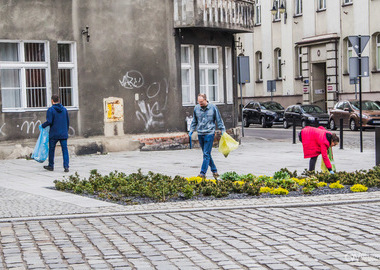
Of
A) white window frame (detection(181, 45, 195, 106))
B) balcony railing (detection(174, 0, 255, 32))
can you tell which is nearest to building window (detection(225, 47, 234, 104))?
balcony railing (detection(174, 0, 255, 32))

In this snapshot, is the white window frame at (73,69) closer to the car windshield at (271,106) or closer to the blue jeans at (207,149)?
the blue jeans at (207,149)

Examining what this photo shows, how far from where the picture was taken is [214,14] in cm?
2412

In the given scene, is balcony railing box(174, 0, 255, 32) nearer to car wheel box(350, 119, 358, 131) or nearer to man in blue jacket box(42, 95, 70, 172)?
man in blue jacket box(42, 95, 70, 172)

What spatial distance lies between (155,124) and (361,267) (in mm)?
16970

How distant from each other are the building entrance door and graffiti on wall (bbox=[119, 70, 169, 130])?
24914mm

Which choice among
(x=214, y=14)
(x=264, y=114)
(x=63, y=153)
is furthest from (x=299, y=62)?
(x=63, y=153)

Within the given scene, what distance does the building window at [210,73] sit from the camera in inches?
989

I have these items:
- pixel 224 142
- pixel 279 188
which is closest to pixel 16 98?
pixel 224 142

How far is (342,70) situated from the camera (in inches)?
1740

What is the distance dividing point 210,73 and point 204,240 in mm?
17639

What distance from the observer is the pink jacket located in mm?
13617

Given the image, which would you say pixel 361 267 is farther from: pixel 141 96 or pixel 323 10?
pixel 323 10

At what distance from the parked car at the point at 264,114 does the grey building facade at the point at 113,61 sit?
1822 centimetres

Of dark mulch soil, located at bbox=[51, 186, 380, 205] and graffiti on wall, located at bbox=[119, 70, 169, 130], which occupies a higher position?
graffiti on wall, located at bbox=[119, 70, 169, 130]
